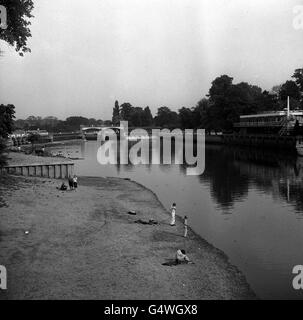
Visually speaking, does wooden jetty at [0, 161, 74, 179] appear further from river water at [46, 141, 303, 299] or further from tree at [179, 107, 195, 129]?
tree at [179, 107, 195, 129]

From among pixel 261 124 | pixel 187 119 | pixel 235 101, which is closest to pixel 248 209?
pixel 261 124

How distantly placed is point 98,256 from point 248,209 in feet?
63.7

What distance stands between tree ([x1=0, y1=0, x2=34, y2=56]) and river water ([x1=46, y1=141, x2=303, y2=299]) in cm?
1598

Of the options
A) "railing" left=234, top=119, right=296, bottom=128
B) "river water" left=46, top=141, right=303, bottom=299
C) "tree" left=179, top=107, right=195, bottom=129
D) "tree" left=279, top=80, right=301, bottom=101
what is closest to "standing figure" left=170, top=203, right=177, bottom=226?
A: "river water" left=46, top=141, right=303, bottom=299

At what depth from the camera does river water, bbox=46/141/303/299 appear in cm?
2197

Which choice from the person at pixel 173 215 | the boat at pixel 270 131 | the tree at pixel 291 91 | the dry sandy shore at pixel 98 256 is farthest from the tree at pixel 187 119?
the person at pixel 173 215

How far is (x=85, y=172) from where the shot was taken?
65.4 metres

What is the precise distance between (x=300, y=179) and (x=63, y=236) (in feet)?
129

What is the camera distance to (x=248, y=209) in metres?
36.5

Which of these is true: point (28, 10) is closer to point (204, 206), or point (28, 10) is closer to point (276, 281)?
point (276, 281)

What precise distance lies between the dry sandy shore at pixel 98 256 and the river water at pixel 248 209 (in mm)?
1658

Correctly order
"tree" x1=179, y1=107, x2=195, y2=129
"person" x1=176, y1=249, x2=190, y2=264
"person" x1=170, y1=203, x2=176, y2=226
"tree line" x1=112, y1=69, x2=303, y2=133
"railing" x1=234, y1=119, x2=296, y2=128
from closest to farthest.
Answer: "person" x1=176, y1=249, x2=190, y2=264 < "person" x1=170, y1=203, x2=176, y2=226 < "railing" x1=234, y1=119, x2=296, y2=128 < "tree line" x1=112, y1=69, x2=303, y2=133 < "tree" x1=179, y1=107, x2=195, y2=129

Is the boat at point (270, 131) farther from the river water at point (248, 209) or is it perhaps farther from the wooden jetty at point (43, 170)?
the wooden jetty at point (43, 170)
